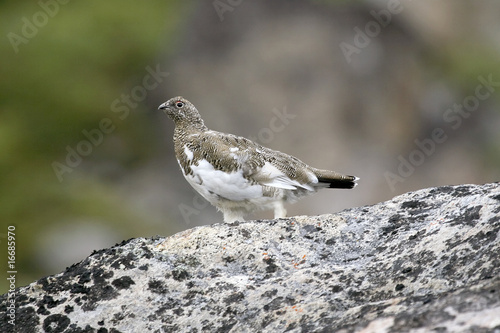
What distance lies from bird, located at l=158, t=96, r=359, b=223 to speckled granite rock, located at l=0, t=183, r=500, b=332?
8.70 feet

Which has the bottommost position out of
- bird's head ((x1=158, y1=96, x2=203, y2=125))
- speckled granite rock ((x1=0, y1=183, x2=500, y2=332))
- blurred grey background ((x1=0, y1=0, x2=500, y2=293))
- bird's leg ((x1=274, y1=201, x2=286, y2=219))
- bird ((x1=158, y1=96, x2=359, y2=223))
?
speckled granite rock ((x1=0, y1=183, x2=500, y2=332))

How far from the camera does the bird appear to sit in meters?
7.73

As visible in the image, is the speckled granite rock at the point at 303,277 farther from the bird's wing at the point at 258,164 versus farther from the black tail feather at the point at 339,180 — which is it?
the black tail feather at the point at 339,180

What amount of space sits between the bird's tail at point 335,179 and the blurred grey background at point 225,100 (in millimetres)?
9958

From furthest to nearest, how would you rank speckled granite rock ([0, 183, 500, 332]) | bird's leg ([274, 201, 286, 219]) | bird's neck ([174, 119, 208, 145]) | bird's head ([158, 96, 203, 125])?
bird's head ([158, 96, 203, 125]), bird's neck ([174, 119, 208, 145]), bird's leg ([274, 201, 286, 219]), speckled granite rock ([0, 183, 500, 332])

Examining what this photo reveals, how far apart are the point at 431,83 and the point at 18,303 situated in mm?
19240

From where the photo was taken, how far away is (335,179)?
8172 millimetres

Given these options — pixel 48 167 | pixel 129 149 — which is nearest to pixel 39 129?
pixel 48 167

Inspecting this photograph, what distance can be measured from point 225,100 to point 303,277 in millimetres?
16202

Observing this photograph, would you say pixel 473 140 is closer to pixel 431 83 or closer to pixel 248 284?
pixel 431 83

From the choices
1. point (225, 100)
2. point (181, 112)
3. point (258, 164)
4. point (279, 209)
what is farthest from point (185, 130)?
point (225, 100)

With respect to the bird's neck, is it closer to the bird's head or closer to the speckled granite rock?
the bird's head

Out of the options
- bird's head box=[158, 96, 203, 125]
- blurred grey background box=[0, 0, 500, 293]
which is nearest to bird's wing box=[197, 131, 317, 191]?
bird's head box=[158, 96, 203, 125]

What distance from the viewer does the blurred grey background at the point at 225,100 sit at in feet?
64.0
